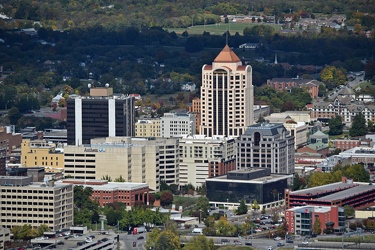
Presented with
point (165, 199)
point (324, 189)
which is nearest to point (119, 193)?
point (165, 199)

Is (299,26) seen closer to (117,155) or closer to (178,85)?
(178,85)

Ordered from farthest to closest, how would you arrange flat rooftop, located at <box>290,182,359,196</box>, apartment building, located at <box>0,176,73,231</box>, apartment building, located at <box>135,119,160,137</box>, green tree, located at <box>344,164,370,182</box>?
apartment building, located at <box>135,119,160,137</box>
green tree, located at <box>344,164,370,182</box>
flat rooftop, located at <box>290,182,359,196</box>
apartment building, located at <box>0,176,73,231</box>

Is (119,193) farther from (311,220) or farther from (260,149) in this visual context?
(311,220)

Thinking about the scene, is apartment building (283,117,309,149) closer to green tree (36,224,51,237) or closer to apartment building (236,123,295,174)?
apartment building (236,123,295,174)

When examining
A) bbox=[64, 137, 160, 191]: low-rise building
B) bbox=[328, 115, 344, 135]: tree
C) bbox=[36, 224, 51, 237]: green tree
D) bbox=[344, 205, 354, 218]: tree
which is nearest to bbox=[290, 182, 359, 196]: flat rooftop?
bbox=[344, 205, 354, 218]: tree

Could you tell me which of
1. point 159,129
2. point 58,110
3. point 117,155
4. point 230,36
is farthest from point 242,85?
point 230,36
